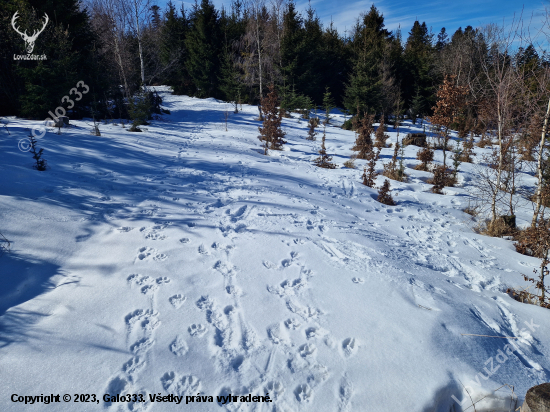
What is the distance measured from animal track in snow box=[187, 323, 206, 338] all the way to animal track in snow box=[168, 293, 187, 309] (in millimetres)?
335

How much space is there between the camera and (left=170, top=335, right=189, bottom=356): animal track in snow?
2.60m

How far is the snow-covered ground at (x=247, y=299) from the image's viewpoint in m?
2.39

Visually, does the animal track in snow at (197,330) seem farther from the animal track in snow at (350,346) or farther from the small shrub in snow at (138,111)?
the small shrub in snow at (138,111)

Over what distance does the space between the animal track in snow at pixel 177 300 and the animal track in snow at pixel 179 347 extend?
0.44 metres

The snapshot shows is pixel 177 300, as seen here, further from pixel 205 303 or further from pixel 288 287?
pixel 288 287

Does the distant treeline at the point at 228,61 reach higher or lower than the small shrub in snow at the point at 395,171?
higher

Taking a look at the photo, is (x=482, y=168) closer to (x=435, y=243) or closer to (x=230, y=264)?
(x=435, y=243)

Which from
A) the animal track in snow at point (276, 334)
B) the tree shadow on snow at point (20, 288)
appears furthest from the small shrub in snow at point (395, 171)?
the tree shadow on snow at point (20, 288)

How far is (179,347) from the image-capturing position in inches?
104

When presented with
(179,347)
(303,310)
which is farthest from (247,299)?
(179,347)

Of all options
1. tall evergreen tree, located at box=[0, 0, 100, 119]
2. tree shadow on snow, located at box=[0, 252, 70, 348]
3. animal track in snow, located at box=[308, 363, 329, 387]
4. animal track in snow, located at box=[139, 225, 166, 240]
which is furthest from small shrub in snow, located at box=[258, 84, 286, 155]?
animal track in snow, located at box=[308, 363, 329, 387]

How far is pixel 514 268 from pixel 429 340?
303cm

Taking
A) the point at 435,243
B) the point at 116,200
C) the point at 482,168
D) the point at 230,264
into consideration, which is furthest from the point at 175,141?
the point at 482,168

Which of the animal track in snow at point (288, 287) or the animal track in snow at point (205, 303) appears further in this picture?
the animal track in snow at point (288, 287)
